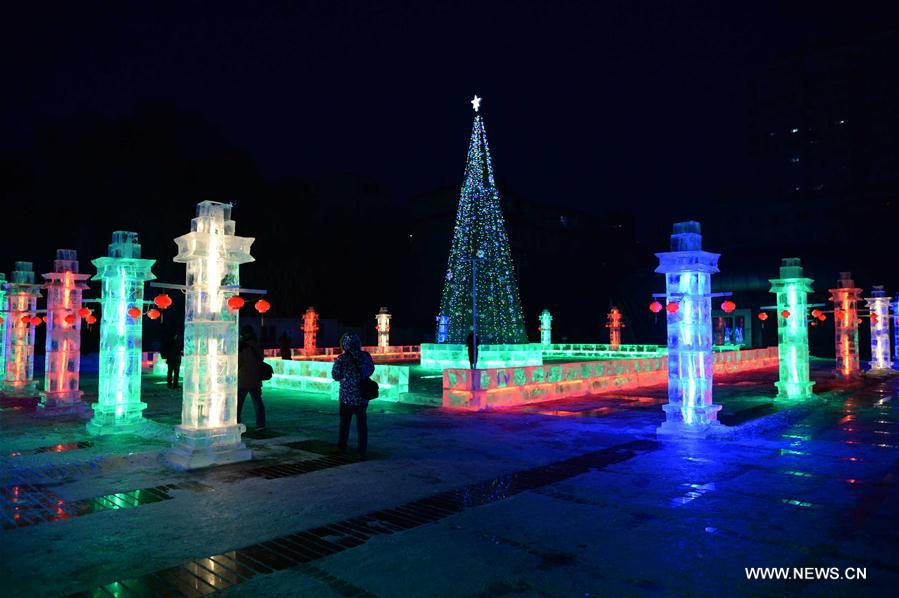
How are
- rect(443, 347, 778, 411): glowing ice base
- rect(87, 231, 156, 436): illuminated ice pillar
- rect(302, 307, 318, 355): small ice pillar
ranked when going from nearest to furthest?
rect(87, 231, 156, 436): illuminated ice pillar < rect(443, 347, 778, 411): glowing ice base < rect(302, 307, 318, 355): small ice pillar

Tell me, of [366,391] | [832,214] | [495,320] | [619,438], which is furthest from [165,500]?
[832,214]

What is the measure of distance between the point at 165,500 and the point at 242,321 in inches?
1052

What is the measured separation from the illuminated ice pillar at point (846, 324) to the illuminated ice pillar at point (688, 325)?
12.3 m

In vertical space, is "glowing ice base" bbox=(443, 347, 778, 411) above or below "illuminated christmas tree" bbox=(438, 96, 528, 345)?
below

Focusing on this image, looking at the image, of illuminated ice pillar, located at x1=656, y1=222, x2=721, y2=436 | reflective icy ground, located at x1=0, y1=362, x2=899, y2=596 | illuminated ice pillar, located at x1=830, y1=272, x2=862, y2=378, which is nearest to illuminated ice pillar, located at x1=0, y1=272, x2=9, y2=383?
reflective icy ground, located at x1=0, y1=362, x2=899, y2=596

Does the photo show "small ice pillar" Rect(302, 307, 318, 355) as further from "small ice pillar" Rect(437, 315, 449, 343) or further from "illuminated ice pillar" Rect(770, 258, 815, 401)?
"illuminated ice pillar" Rect(770, 258, 815, 401)

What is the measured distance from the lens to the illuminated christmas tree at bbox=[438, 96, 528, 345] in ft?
70.1

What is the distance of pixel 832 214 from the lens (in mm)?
41219

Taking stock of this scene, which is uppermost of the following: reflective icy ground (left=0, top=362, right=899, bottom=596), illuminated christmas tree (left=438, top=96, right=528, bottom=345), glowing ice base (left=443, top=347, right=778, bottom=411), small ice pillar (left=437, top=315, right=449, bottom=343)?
illuminated christmas tree (left=438, top=96, right=528, bottom=345)

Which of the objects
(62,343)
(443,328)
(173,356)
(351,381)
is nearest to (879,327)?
(443,328)

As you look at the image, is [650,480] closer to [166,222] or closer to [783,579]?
[783,579]

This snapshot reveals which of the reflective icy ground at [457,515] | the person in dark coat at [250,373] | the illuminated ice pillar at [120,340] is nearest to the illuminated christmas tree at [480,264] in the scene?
the person in dark coat at [250,373]

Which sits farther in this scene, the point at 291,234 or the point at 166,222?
the point at 291,234

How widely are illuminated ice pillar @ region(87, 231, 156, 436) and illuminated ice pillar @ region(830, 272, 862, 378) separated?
20.7 m
